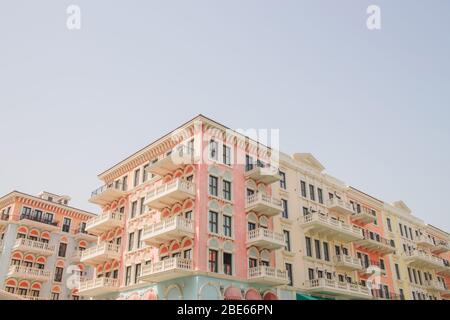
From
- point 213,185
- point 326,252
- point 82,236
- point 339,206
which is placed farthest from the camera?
point 82,236

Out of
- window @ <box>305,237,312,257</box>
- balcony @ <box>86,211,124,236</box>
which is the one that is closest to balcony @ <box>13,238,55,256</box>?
balcony @ <box>86,211,124,236</box>

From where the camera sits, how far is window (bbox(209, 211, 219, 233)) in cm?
2861

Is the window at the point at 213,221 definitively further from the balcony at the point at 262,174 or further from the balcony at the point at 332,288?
the balcony at the point at 332,288

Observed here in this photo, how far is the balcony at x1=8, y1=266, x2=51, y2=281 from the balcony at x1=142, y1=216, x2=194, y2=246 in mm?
21559

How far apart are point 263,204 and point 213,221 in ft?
14.0

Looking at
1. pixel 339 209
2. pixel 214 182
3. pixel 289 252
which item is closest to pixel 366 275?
pixel 339 209

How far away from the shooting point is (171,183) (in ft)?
94.2

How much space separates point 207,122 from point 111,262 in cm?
1527

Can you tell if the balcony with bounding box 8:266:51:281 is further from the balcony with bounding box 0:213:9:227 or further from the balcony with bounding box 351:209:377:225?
the balcony with bounding box 351:209:377:225

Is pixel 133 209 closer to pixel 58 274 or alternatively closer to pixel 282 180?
pixel 282 180

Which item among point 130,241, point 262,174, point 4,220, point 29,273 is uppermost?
point 4,220

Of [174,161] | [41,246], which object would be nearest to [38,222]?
[41,246]

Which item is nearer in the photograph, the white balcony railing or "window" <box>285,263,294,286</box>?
the white balcony railing

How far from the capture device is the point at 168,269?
2583 cm
